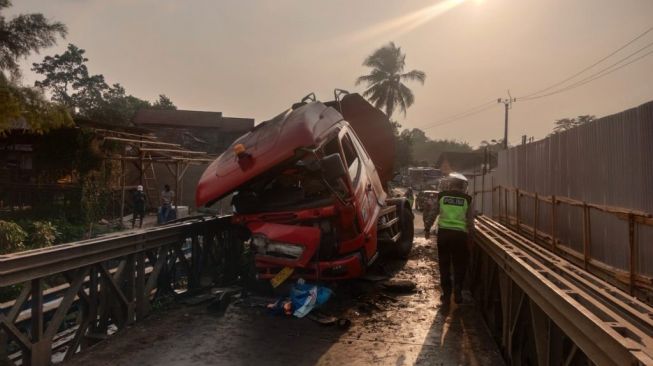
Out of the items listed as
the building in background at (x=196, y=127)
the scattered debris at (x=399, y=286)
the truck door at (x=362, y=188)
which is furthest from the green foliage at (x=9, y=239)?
the building in background at (x=196, y=127)

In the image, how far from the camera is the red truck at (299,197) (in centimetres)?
553

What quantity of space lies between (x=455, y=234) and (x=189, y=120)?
3875 cm

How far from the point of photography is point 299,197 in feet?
19.6

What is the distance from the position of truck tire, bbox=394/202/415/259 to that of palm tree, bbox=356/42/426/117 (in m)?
33.1

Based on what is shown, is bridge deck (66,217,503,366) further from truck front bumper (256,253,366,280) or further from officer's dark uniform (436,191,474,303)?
truck front bumper (256,253,366,280)

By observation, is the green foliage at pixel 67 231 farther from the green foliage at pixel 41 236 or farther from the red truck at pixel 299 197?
the red truck at pixel 299 197

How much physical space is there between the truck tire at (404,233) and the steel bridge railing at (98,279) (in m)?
3.56

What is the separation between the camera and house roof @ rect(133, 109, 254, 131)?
41.2 metres

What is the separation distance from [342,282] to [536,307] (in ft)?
11.8

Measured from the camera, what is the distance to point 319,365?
13.5ft

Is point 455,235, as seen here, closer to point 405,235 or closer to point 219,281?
point 219,281

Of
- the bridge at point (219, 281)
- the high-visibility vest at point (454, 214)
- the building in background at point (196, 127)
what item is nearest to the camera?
the bridge at point (219, 281)

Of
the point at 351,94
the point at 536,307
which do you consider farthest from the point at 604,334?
the point at 351,94

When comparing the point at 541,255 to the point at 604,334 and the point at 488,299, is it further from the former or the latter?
the point at 604,334
